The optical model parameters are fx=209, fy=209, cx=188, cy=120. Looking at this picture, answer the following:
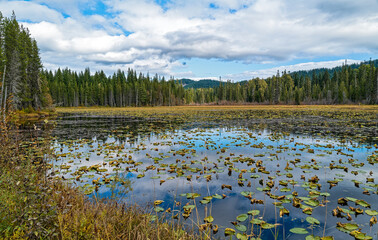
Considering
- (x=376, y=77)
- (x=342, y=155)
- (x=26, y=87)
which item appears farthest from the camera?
(x=376, y=77)

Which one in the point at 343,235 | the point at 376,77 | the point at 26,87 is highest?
the point at 376,77

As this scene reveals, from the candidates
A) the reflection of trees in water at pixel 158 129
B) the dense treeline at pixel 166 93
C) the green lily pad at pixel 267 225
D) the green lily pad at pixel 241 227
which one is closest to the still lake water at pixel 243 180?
the green lily pad at pixel 241 227

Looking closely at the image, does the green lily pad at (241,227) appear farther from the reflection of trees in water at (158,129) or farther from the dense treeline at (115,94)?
the dense treeline at (115,94)

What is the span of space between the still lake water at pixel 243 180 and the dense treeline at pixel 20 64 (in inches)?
1277

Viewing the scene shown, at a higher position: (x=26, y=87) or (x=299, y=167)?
(x=26, y=87)

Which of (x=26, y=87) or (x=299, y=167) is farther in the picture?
(x=26, y=87)

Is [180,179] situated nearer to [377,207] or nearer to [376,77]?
[377,207]

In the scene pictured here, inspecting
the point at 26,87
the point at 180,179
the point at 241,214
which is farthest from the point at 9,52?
the point at 241,214

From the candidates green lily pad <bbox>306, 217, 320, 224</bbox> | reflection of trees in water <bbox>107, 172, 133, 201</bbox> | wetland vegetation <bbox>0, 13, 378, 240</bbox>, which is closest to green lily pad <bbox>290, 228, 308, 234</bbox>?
wetland vegetation <bbox>0, 13, 378, 240</bbox>

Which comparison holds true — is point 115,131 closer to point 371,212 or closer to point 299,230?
point 299,230

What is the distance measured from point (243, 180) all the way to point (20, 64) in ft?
138

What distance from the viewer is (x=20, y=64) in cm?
3462

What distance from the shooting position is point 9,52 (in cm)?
3850

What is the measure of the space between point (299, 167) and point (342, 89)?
97.2m
